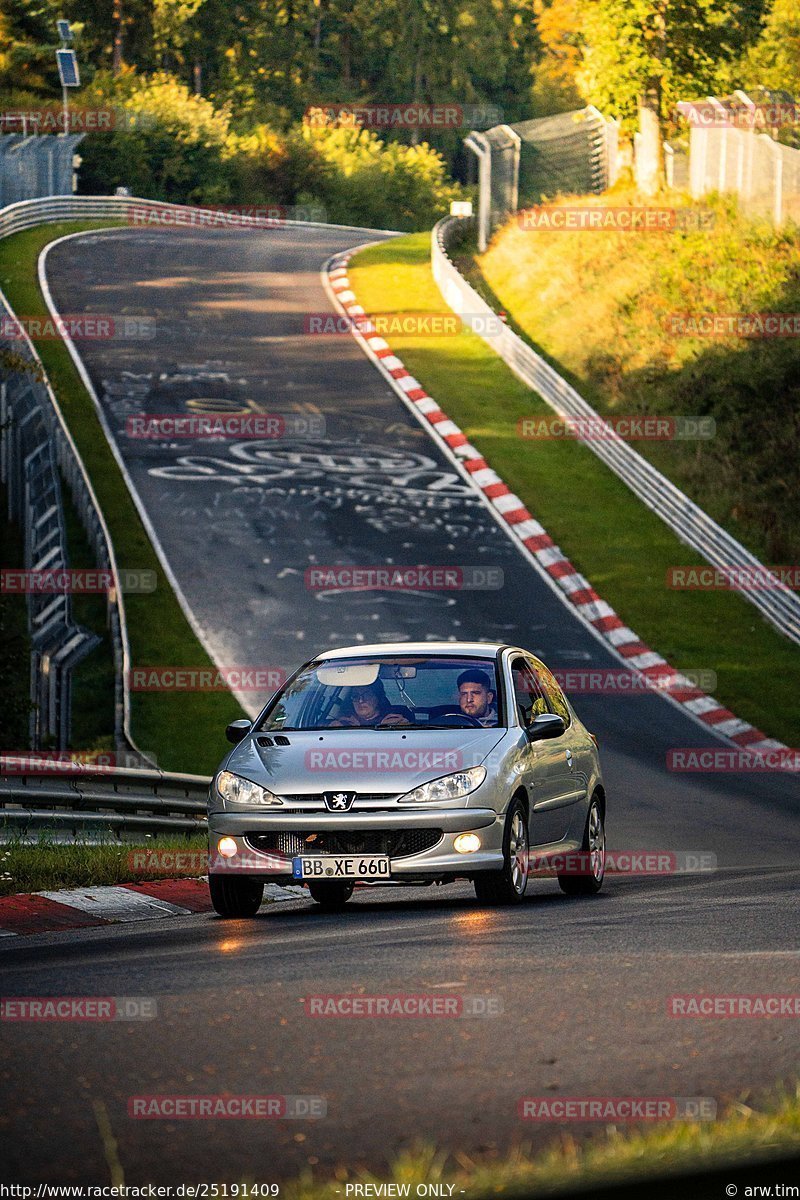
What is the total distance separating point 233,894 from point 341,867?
2.40 feet

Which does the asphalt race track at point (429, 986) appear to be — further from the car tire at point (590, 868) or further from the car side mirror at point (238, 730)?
the car side mirror at point (238, 730)

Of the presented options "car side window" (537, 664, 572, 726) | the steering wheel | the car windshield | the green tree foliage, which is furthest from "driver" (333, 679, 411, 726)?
the green tree foliage

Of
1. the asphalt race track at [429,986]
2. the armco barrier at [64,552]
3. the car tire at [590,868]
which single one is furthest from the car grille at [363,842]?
the armco barrier at [64,552]

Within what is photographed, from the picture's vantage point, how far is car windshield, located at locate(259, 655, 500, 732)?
38.9 feet

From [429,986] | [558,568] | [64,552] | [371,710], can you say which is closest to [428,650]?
[371,710]

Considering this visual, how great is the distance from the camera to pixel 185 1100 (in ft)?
18.5

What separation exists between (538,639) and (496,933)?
621 inches

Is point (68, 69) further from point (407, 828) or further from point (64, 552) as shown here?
point (407, 828)

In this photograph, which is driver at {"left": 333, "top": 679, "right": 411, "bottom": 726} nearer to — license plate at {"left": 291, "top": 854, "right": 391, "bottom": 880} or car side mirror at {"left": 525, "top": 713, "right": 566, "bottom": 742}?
car side mirror at {"left": 525, "top": 713, "right": 566, "bottom": 742}

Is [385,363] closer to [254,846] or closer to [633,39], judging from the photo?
[633,39]

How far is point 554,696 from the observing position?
42.5 ft

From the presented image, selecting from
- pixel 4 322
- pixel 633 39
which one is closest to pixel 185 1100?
pixel 4 322

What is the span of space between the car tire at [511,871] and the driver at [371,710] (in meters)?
0.94

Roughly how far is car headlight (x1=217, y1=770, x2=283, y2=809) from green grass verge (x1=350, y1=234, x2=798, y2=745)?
12.1 metres
